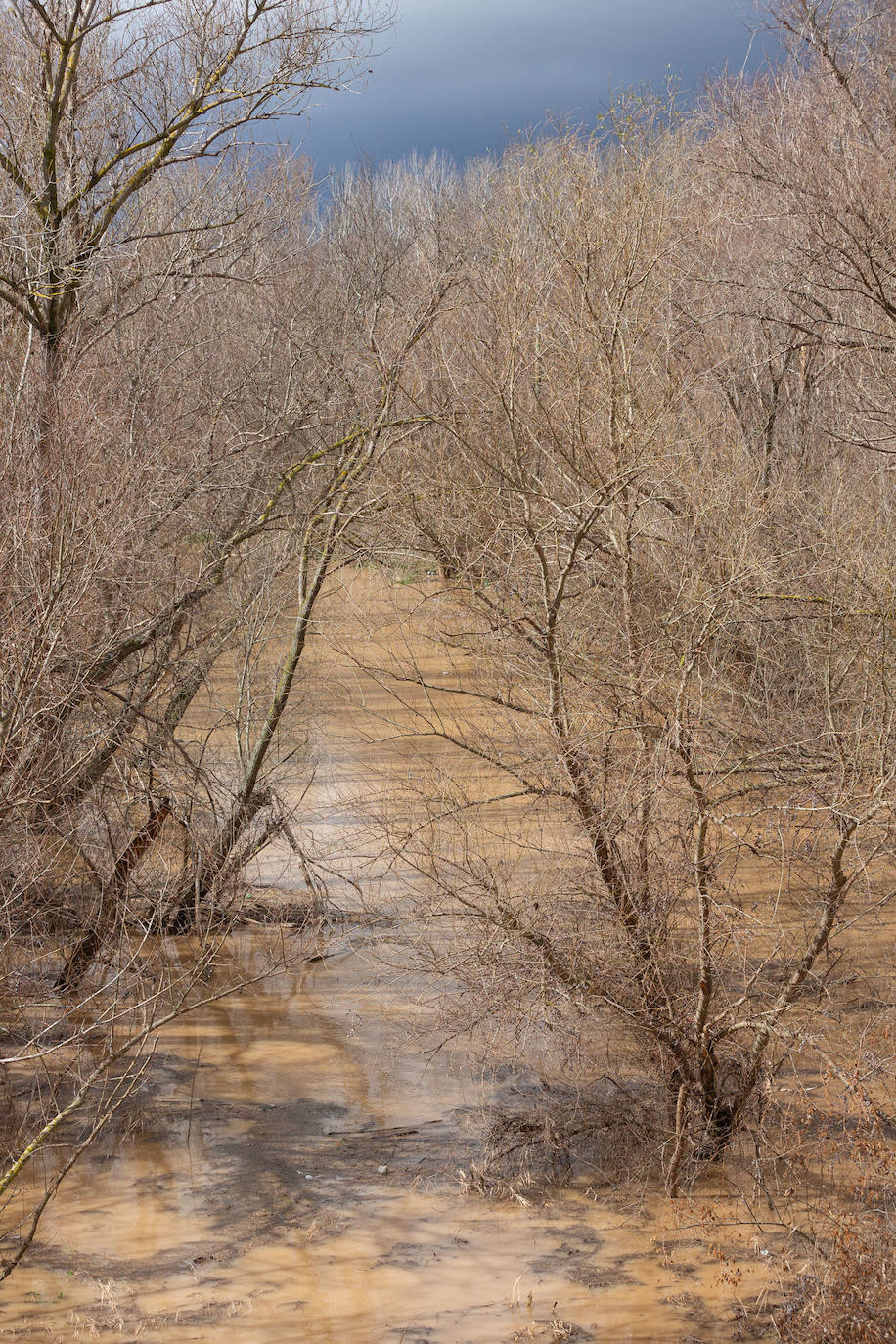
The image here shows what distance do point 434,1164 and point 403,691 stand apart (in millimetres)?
11663

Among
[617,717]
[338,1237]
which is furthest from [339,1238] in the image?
[617,717]

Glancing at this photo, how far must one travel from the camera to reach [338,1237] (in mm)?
7215

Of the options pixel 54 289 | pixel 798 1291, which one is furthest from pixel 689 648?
pixel 54 289

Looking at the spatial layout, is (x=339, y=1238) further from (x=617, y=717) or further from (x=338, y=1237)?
(x=617, y=717)

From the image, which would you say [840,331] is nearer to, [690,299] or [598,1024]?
[690,299]

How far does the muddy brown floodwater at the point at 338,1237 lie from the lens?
645cm

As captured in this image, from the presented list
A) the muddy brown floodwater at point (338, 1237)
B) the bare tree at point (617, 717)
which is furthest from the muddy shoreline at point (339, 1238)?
the bare tree at point (617, 717)

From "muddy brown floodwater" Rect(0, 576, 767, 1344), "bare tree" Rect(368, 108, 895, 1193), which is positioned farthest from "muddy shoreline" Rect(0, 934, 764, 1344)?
"bare tree" Rect(368, 108, 895, 1193)

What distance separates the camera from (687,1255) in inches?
274

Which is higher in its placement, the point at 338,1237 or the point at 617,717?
the point at 617,717

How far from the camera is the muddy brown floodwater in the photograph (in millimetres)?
6449

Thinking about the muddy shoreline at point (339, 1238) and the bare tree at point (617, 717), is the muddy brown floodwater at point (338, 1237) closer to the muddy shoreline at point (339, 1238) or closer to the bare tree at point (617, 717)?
the muddy shoreline at point (339, 1238)

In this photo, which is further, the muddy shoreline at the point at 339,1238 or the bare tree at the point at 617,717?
the bare tree at the point at 617,717

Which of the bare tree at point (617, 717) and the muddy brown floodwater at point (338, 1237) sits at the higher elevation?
the bare tree at point (617, 717)
